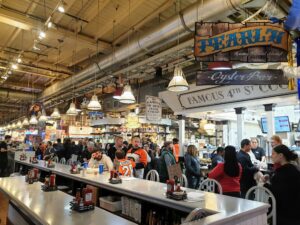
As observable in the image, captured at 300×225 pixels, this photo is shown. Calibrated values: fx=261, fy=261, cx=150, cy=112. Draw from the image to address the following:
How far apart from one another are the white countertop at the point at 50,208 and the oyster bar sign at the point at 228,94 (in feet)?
19.6

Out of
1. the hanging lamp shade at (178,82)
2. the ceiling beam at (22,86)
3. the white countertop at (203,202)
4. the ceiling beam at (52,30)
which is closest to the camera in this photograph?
the white countertop at (203,202)

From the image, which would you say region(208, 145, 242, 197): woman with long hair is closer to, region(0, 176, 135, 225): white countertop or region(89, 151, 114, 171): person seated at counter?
region(89, 151, 114, 171): person seated at counter

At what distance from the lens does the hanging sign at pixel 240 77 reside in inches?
216

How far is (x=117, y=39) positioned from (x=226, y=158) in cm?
471

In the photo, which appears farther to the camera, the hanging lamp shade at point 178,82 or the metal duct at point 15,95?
the metal duct at point 15,95

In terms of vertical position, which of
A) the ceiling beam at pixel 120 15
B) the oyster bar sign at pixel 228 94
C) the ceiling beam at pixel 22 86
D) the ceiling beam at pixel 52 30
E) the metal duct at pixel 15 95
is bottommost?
the oyster bar sign at pixel 228 94

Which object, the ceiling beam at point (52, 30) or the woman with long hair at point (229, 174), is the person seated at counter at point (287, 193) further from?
the ceiling beam at point (52, 30)

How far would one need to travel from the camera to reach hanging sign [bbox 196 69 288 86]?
18.0ft

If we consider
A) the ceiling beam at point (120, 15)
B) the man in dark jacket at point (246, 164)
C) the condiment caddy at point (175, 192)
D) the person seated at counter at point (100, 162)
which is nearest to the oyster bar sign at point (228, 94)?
the man in dark jacket at point (246, 164)

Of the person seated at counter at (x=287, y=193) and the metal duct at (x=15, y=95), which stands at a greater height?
the metal duct at (x=15, y=95)

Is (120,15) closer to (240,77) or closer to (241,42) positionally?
(240,77)

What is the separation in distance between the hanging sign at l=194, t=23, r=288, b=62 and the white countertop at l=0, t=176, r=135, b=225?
2861mm

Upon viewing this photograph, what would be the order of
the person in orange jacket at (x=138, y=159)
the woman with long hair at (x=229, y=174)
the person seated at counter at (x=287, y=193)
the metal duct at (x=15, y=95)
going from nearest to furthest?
the person seated at counter at (x=287, y=193), the woman with long hair at (x=229, y=174), the person in orange jacket at (x=138, y=159), the metal duct at (x=15, y=95)

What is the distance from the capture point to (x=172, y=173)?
3.38 meters
